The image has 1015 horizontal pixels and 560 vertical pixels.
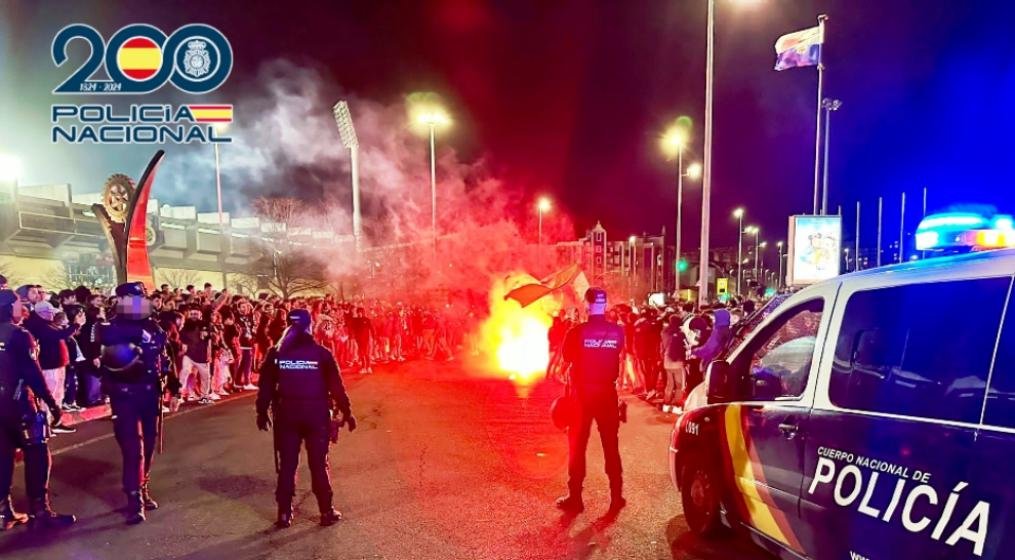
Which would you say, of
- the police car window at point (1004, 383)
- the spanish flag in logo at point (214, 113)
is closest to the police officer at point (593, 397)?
the police car window at point (1004, 383)

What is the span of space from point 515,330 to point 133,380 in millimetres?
14782

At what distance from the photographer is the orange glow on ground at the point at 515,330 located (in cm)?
1773

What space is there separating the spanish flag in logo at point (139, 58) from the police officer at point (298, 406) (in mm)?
13337

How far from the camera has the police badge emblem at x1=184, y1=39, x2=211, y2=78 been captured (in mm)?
15383

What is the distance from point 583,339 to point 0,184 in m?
33.4

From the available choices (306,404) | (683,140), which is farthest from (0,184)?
(306,404)

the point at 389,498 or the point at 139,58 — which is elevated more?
the point at 139,58

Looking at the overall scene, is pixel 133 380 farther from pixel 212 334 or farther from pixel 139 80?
pixel 139 80

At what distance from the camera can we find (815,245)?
41.8 ft

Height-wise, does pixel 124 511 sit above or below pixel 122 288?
below

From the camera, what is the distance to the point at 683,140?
22359 mm

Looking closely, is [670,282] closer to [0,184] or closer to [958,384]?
[0,184]

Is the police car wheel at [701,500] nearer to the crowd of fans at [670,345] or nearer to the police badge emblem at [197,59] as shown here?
the crowd of fans at [670,345]

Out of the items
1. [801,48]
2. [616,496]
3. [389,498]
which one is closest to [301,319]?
[389,498]
